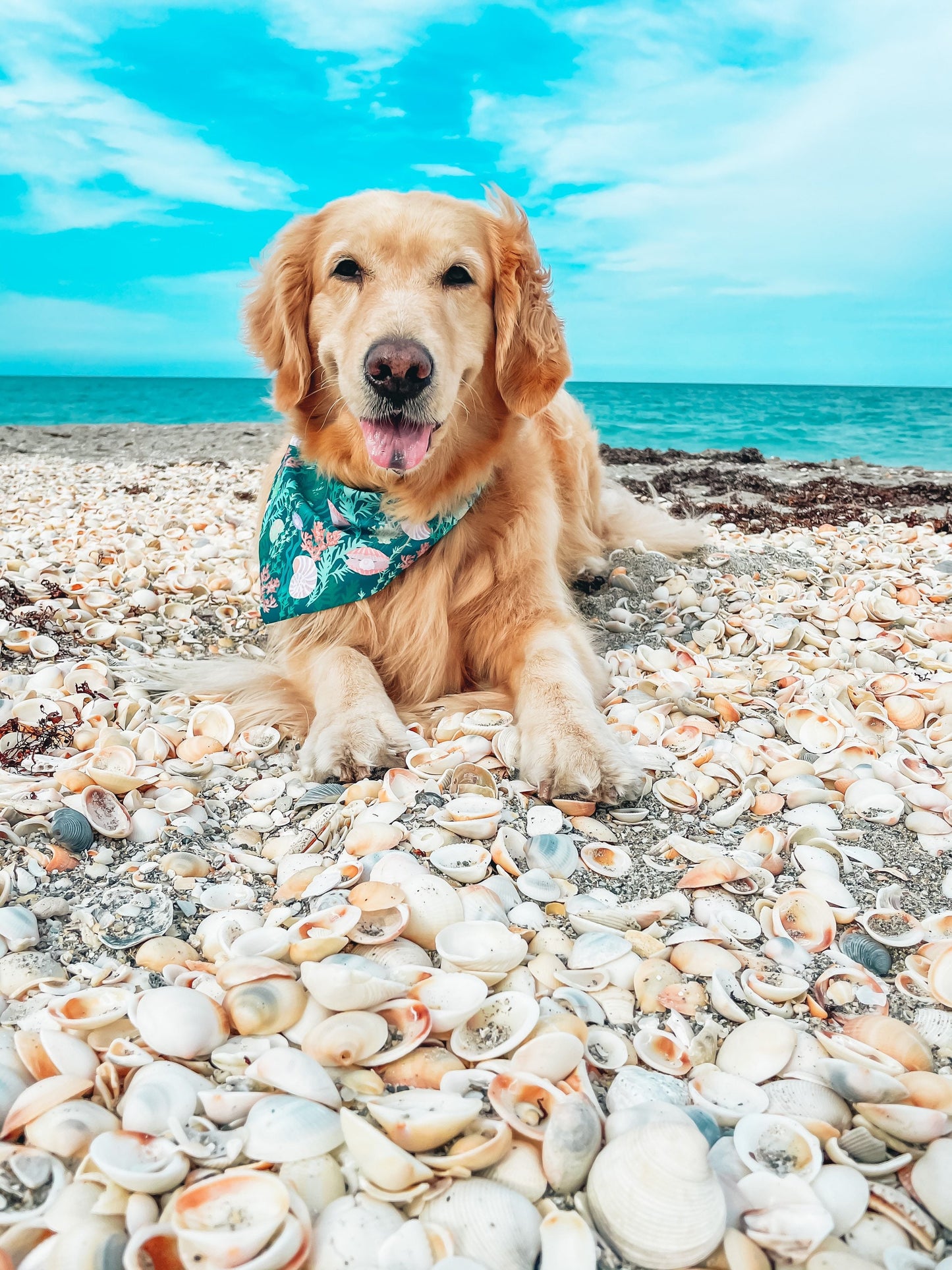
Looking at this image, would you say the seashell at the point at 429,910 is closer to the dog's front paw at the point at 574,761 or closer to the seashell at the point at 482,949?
the seashell at the point at 482,949

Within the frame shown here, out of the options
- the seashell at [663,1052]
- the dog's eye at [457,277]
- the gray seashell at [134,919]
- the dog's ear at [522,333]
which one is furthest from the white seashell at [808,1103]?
the dog's eye at [457,277]

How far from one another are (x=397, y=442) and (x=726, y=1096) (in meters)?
1.74

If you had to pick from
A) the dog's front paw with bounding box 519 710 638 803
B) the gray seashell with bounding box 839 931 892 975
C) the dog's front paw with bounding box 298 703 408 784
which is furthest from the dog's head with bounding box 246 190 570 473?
the gray seashell with bounding box 839 931 892 975

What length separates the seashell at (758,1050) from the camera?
109cm

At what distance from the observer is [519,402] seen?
2646 mm

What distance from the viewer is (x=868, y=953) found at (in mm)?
1340

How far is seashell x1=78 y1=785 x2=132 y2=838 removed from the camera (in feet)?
5.50

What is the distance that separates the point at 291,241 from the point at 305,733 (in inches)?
62.6

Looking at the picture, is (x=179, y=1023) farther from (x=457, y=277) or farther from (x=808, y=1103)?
(x=457, y=277)

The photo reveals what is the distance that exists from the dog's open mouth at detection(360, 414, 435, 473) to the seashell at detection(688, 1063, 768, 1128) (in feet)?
5.47

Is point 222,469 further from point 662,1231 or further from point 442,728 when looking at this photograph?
point 662,1231

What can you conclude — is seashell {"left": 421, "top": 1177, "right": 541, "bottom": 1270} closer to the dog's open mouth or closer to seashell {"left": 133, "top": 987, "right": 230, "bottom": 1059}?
seashell {"left": 133, "top": 987, "right": 230, "bottom": 1059}

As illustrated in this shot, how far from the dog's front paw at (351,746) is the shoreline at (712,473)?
4176 millimetres

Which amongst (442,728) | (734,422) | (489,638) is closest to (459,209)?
(489,638)
